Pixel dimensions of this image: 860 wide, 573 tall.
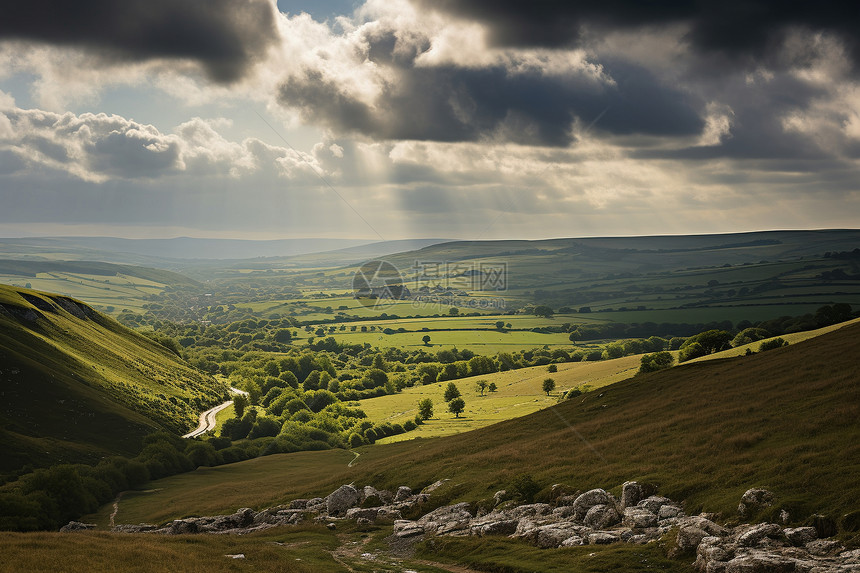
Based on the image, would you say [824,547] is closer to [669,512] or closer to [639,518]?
[669,512]

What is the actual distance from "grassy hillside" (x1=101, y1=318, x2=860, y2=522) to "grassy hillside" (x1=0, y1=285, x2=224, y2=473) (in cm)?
3635

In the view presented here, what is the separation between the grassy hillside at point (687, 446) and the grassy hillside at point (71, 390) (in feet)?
119

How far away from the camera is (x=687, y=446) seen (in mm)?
48406

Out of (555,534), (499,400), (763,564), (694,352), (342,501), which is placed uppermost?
(763,564)

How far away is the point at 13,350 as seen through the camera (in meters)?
136

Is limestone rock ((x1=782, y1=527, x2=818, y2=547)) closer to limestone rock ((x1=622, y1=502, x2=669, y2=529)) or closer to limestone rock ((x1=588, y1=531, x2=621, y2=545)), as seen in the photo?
limestone rock ((x1=622, y1=502, x2=669, y2=529))

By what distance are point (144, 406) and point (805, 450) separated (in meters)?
161

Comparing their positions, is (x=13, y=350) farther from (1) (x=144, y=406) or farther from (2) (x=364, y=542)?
(2) (x=364, y=542)

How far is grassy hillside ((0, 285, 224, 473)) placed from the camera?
115 meters

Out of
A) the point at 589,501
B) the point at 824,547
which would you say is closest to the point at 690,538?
the point at 824,547

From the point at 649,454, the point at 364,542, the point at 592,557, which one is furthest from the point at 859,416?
the point at 364,542

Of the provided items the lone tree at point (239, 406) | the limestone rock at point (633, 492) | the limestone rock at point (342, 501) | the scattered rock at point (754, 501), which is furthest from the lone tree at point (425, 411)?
the scattered rock at point (754, 501)

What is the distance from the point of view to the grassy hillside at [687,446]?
1447 inches

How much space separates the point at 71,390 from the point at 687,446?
142 meters
